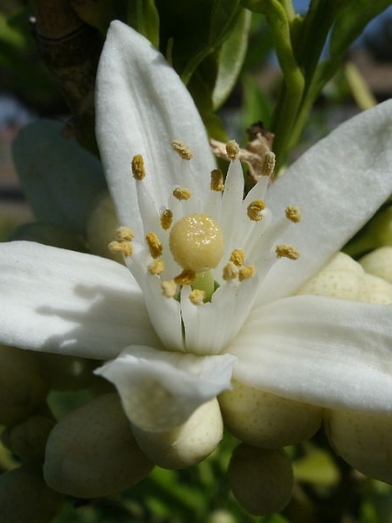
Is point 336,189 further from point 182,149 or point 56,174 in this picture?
point 56,174

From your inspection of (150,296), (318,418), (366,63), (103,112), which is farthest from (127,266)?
(366,63)

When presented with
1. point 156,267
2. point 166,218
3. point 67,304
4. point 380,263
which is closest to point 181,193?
point 166,218

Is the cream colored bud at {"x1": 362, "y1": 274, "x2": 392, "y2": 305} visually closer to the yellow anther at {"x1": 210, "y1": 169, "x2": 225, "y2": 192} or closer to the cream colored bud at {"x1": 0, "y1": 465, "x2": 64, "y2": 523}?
the yellow anther at {"x1": 210, "y1": 169, "x2": 225, "y2": 192}

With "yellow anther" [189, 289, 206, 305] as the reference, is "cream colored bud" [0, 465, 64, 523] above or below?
below

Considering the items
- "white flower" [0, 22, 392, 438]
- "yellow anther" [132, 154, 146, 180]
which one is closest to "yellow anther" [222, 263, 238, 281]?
"white flower" [0, 22, 392, 438]

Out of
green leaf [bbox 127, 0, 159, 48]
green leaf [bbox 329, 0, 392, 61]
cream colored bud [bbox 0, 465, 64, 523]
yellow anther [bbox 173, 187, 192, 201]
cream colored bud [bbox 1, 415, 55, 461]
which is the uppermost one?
green leaf [bbox 329, 0, 392, 61]

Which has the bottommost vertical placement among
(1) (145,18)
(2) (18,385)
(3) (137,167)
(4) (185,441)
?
(2) (18,385)

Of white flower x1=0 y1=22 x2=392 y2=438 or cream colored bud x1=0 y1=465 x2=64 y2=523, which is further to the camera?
cream colored bud x1=0 y1=465 x2=64 y2=523
